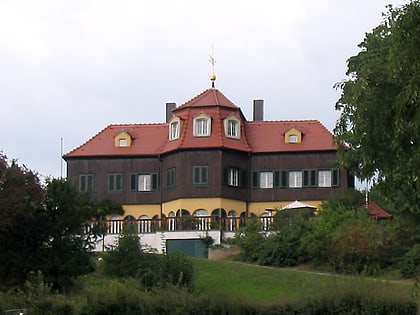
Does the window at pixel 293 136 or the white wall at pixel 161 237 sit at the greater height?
the window at pixel 293 136

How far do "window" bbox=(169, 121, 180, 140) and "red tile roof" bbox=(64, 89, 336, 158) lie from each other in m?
0.41

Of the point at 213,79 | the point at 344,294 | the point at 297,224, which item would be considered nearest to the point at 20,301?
the point at 344,294

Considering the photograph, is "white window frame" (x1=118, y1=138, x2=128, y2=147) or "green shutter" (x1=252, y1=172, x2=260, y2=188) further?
"white window frame" (x1=118, y1=138, x2=128, y2=147)

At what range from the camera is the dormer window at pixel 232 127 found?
73.6 m

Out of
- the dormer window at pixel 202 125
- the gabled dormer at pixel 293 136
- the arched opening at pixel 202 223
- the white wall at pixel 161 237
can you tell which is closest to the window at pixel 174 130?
the dormer window at pixel 202 125

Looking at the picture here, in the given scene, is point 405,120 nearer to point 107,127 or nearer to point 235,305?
point 235,305

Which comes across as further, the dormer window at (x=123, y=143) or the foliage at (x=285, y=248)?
the dormer window at (x=123, y=143)

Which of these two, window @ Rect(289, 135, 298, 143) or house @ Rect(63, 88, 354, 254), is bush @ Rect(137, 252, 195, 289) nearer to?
house @ Rect(63, 88, 354, 254)

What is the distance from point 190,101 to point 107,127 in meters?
7.66

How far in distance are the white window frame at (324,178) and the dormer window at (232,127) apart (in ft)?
20.2

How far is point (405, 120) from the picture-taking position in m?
26.9

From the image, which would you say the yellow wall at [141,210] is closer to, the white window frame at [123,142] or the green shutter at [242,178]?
the white window frame at [123,142]

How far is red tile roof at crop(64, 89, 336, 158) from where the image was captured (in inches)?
2869

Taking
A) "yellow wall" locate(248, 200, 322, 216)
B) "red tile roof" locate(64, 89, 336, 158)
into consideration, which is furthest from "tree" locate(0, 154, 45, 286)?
"yellow wall" locate(248, 200, 322, 216)
